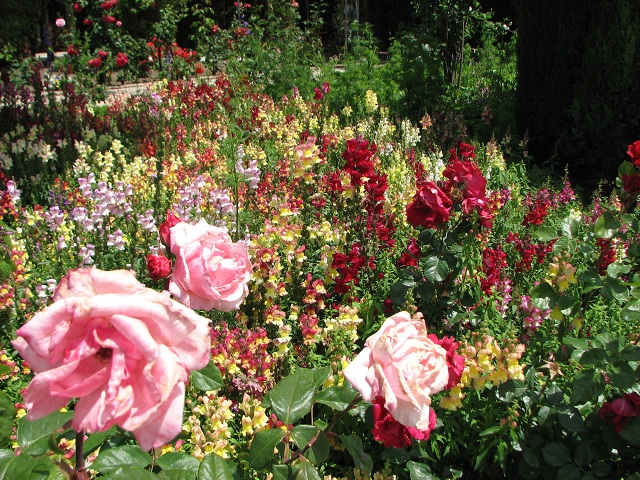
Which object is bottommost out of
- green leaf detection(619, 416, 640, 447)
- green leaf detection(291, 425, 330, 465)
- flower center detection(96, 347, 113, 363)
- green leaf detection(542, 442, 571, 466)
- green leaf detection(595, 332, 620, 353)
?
green leaf detection(542, 442, 571, 466)

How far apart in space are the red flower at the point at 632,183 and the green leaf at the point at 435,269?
72 cm

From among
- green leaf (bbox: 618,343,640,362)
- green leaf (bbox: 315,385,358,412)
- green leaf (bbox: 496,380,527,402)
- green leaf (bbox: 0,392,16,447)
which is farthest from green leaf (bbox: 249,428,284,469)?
green leaf (bbox: 618,343,640,362)

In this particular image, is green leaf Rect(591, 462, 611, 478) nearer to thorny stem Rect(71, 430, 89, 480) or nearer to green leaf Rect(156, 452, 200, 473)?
green leaf Rect(156, 452, 200, 473)

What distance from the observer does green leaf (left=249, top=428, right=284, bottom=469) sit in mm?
1086

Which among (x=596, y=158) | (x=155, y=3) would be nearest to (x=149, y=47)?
(x=155, y=3)

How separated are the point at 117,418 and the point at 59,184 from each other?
3.96 metres

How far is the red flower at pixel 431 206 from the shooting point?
204cm

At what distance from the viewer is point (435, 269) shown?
225 cm

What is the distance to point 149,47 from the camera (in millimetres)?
11594

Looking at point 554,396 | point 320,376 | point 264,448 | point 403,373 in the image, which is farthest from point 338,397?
point 554,396

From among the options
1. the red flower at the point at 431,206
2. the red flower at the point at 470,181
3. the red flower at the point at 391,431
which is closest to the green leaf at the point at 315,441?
the red flower at the point at 391,431

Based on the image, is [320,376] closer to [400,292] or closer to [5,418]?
[5,418]

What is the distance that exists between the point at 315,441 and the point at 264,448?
11cm

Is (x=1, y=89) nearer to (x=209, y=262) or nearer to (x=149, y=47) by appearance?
(x=149, y=47)
